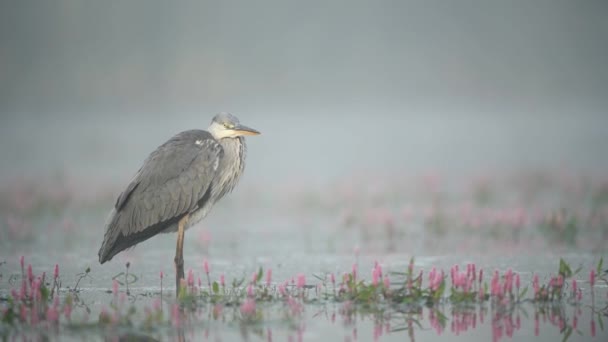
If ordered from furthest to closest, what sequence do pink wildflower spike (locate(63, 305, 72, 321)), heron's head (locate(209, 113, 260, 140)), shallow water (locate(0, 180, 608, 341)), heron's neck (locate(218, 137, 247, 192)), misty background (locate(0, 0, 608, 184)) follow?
misty background (locate(0, 0, 608, 184)) < heron's head (locate(209, 113, 260, 140)) < heron's neck (locate(218, 137, 247, 192)) < pink wildflower spike (locate(63, 305, 72, 321)) < shallow water (locate(0, 180, 608, 341))

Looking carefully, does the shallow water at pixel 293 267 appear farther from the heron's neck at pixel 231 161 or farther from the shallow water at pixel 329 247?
the heron's neck at pixel 231 161

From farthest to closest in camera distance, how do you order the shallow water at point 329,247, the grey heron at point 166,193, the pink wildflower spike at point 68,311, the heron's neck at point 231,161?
the heron's neck at point 231,161
the grey heron at point 166,193
the pink wildflower spike at point 68,311
the shallow water at point 329,247

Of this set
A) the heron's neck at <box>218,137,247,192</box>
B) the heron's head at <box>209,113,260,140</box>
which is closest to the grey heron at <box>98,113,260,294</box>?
the heron's neck at <box>218,137,247,192</box>

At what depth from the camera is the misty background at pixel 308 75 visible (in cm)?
3238

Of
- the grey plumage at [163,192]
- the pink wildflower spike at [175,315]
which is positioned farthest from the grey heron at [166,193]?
the pink wildflower spike at [175,315]

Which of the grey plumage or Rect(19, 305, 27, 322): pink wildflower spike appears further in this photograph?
the grey plumage

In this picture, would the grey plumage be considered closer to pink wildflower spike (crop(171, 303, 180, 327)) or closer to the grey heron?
the grey heron

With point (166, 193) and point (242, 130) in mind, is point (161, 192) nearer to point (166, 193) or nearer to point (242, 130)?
point (166, 193)

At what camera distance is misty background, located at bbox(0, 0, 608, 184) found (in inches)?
1275

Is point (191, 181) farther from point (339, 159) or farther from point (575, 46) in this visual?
point (575, 46)

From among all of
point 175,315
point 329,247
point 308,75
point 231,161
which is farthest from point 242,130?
point 308,75

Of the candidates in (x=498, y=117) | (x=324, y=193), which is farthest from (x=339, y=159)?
(x=498, y=117)

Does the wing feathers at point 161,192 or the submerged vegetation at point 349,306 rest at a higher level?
the wing feathers at point 161,192

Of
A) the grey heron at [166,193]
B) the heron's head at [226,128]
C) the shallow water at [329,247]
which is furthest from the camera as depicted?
the heron's head at [226,128]
